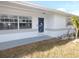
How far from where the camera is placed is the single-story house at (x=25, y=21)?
12.6m

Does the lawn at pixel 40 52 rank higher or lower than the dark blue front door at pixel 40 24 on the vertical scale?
lower

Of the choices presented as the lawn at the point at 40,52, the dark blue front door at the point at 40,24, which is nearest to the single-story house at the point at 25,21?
the dark blue front door at the point at 40,24

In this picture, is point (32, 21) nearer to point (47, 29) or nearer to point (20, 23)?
point (20, 23)

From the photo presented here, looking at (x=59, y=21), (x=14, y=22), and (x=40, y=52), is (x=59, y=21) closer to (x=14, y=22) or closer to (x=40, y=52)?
(x=14, y=22)

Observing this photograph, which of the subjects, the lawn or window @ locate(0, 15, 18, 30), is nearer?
the lawn

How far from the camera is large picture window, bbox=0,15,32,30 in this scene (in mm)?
12789

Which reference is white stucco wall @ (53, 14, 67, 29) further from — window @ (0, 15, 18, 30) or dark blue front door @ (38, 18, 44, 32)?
window @ (0, 15, 18, 30)

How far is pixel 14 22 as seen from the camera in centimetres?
1401

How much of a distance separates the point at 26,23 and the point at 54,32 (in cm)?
567

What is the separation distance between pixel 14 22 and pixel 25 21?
1802 millimetres

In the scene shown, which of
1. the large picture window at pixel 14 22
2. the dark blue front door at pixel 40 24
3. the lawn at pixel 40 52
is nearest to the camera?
the lawn at pixel 40 52

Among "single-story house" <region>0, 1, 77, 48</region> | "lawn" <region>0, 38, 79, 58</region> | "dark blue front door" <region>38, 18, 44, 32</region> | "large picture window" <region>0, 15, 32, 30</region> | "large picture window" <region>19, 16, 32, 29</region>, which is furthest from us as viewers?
"dark blue front door" <region>38, 18, 44, 32</region>

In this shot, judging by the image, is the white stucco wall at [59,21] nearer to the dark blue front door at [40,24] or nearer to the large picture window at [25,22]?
the dark blue front door at [40,24]

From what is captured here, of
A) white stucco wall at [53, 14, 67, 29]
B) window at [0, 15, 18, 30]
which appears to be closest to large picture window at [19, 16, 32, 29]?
window at [0, 15, 18, 30]
